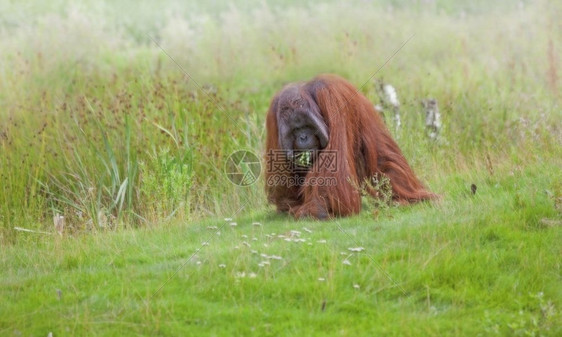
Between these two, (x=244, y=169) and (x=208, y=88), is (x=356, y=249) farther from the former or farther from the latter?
(x=208, y=88)

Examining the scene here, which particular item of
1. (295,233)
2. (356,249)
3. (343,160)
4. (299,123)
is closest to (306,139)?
(299,123)

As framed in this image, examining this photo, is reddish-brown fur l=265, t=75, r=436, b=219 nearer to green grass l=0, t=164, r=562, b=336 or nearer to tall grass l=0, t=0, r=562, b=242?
green grass l=0, t=164, r=562, b=336

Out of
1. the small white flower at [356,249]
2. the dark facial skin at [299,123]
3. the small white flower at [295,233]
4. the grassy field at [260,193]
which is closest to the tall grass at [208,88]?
the grassy field at [260,193]

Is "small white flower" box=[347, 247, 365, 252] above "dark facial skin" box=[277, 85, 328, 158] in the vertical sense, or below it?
below

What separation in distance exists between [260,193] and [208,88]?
3.12 m

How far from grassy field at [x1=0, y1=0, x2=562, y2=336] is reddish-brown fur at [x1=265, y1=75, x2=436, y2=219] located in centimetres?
17

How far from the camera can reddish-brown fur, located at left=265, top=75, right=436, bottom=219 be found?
17.4 ft

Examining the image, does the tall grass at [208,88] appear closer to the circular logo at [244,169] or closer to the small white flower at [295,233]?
the circular logo at [244,169]

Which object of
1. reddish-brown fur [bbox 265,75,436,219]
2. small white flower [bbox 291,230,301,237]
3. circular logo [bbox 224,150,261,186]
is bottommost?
circular logo [bbox 224,150,261,186]

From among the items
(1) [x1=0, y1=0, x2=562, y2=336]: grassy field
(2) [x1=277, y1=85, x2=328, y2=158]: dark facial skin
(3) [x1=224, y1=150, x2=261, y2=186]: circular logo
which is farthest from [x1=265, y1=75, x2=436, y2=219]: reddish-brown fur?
(3) [x1=224, y1=150, x2=261, y2=186]: circular logo

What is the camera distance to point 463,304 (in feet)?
12.9

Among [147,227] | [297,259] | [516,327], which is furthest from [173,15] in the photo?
[516,327]

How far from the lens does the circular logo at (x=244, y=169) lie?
7.20m

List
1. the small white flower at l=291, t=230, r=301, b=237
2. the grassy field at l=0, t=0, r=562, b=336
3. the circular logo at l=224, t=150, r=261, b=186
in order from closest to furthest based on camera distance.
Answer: the grassy field at l=0, t=0, r=562, b=336 → the small white flower at l=291, t=230, r=301, b=237 → the circular logo at l=224, t=150, r=261, b=186
